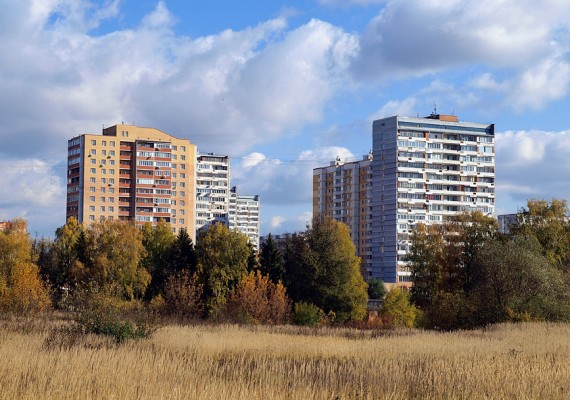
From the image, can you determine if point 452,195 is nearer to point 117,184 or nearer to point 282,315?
point 117,184

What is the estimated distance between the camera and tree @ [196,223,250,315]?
242ft

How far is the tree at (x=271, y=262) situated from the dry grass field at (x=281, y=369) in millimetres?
38248

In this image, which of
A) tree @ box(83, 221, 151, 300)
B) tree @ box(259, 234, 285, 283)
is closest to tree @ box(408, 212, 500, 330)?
tree @ box(259, 234, 285, 283)

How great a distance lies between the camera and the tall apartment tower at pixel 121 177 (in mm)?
141875

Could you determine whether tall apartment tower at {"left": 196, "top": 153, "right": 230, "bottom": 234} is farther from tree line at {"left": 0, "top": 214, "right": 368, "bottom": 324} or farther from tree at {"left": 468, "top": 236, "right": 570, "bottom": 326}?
tree at {"left": 468, "top": 236, "right": 570, "bottom": 326}

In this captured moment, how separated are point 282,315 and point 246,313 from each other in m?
5.65

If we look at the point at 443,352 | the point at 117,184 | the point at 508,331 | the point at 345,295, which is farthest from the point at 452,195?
the point at 443,352

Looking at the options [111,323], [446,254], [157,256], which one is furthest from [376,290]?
[111,323]

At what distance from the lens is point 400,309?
299 feet

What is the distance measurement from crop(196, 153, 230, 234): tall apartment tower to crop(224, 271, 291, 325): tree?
101429mm

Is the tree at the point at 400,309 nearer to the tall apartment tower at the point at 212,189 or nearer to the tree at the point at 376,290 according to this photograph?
the tree at the point at 376,290

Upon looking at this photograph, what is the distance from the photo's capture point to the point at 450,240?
8056 centimetres

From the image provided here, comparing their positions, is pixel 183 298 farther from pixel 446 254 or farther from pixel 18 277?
pixel 446 254

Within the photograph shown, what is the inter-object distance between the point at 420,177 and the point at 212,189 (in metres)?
59.4
